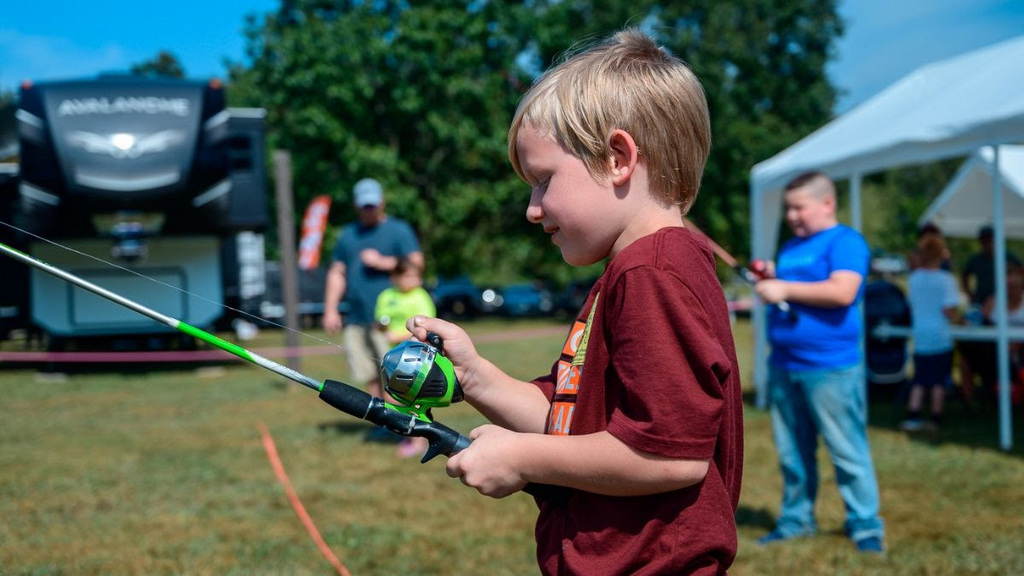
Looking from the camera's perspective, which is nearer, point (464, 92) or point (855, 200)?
point (855, 200)

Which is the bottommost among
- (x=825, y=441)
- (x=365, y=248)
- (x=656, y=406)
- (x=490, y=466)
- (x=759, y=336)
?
(x=825, y=441)

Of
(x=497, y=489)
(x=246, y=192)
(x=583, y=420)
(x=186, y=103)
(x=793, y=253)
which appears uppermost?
(x=186, y=103)

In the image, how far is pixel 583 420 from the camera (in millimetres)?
1521

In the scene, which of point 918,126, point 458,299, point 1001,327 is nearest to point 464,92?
point 458,299

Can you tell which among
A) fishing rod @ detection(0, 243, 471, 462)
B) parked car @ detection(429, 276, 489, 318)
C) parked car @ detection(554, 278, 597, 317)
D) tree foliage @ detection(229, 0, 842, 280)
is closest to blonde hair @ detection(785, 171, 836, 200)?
fishing rod @ detection(0, 243, 471, 462)

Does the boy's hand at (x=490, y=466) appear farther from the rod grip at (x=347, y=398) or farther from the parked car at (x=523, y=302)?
the parked car at (x=523, y=302)

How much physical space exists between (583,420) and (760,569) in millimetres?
2871

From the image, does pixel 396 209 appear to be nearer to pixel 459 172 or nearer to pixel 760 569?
pixel 459 172

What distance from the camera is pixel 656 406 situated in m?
1.37

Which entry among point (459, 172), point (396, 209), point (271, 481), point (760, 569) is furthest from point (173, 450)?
point (459, 172)

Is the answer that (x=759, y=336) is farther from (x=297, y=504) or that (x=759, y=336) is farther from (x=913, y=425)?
(x=297, y=504)

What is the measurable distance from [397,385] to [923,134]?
608cm

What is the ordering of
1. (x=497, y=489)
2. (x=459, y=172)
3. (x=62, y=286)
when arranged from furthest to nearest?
(x=459, y=172) → (x=62, y=286) → (x=497, y=489)

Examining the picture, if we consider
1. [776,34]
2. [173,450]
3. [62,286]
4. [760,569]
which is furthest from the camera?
[776,34]
